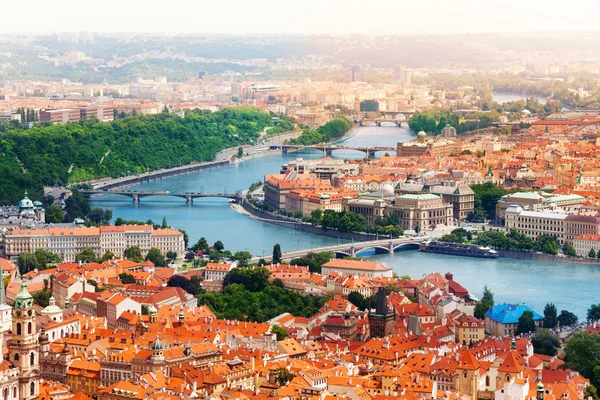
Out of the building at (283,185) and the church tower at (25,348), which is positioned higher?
the church tower at (25,348)

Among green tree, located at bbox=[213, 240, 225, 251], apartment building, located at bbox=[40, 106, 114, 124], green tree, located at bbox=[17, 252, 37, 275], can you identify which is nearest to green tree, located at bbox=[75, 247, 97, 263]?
green tree, located at bbox=[17, 252, 37, 275]

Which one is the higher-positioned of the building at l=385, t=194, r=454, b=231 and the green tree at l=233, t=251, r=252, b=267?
the green tree at l=233, t=251, r=252, b=267

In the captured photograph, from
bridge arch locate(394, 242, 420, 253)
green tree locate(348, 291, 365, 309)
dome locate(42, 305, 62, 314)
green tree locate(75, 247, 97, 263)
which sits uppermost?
dome locate(42, 305, 62, 314)

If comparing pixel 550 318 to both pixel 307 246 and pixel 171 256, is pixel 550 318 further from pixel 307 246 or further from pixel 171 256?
pixel 307 246

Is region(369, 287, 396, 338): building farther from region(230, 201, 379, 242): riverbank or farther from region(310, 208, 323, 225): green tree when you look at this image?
region(310, 208, 323, 225): green tree

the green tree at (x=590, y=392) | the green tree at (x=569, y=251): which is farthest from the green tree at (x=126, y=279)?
the green tree at (x=569, y=251)

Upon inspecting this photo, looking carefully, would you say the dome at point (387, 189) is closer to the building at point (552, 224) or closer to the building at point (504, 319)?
the building at point (552, 224)

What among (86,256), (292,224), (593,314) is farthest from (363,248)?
(593,314)
